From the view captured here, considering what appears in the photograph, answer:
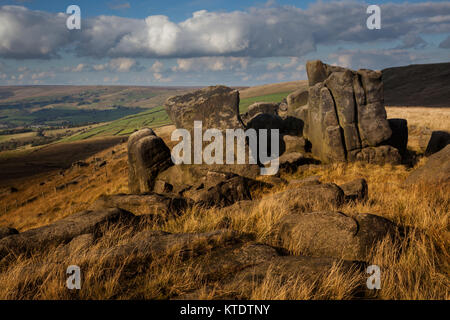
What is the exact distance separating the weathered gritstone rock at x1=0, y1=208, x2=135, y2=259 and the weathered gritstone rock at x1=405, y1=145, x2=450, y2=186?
943 cm

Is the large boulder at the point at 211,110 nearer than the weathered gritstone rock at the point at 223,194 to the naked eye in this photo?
No

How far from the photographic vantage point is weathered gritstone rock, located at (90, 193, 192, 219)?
8.81 meters

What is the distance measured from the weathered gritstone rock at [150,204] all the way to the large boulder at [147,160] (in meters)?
6.84

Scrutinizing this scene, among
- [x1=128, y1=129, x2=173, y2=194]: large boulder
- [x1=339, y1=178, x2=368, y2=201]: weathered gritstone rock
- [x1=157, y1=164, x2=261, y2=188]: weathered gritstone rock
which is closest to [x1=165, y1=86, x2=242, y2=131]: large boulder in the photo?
[x1=128, y1=129, x2=173, y2=194]: large boulder

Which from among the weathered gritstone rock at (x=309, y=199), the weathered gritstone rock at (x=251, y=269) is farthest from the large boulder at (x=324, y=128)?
the weathered gritstone rock at (x=251, y=269)

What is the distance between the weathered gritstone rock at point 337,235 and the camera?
498 cm

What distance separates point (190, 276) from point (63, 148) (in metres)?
124

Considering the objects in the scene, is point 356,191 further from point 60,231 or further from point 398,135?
point 398,135

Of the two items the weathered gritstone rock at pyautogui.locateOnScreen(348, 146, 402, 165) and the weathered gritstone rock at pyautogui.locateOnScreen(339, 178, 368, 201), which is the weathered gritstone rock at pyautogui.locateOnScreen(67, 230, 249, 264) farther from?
the weathered gritstone rock at pyautogui.locateOnScreen(348, 146, 402, 165)

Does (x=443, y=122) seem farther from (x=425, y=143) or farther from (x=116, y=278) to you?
(x=116, y=278)

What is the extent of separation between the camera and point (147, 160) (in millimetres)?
17078

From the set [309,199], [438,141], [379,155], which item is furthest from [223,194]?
[438,141]

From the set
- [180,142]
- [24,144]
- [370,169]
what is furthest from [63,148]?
[370,169]

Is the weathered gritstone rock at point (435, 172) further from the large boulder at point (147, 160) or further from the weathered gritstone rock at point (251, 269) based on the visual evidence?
the large boulder at point (147, 160)
